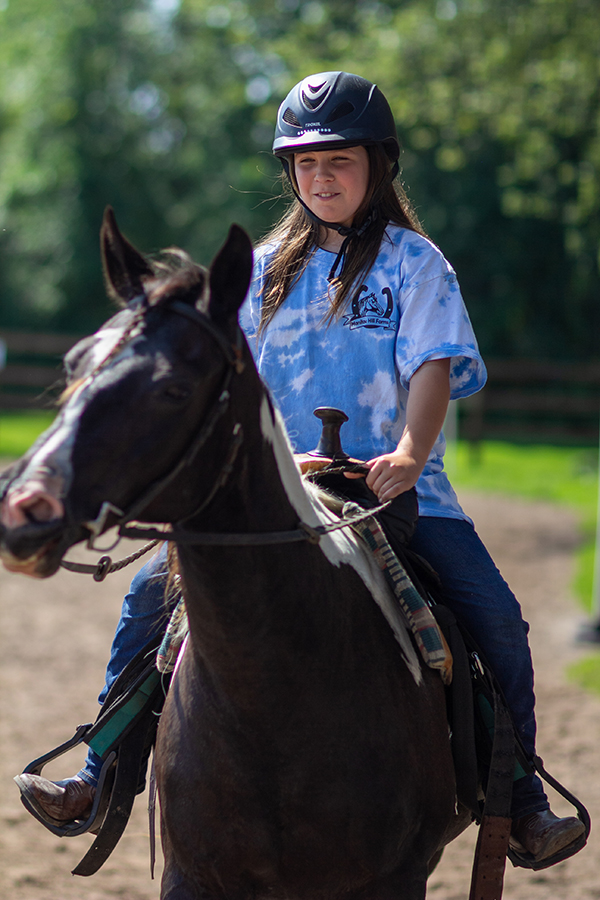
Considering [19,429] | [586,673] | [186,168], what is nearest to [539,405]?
[19,429]

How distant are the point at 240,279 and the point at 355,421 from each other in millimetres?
872

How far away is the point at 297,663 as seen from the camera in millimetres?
2248

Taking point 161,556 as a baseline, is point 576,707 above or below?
below

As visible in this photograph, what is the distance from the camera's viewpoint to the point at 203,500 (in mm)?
1981

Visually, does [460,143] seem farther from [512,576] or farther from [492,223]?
[512,576]

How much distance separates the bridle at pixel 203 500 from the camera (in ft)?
5.93

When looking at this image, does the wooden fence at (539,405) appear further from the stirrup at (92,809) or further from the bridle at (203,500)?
the bridle at (203,500)

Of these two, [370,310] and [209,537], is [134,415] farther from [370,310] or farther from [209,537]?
[370,310]

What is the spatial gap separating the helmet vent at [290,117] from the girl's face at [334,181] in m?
0.09

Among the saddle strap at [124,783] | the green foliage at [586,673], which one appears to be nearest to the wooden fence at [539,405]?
the green foliage at [586,673]

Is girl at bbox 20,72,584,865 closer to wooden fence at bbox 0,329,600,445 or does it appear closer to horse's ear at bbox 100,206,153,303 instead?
horse's ear at bbox 100,206,153,303

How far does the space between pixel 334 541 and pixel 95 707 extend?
468 centimetres

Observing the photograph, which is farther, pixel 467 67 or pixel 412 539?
pixel 467 67

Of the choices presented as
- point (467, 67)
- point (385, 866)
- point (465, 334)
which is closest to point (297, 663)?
point (385, 866)
